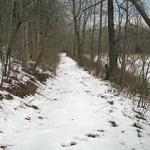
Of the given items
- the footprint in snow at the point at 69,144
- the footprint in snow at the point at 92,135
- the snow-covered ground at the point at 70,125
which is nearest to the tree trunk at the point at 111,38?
the snow-covered ground at the point at 70,125

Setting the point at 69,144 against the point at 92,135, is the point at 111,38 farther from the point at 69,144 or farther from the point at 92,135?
the point at 69,144

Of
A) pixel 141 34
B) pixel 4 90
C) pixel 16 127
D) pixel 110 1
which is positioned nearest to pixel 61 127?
pixel 16 127

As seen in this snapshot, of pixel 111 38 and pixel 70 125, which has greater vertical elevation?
pixel 111 38

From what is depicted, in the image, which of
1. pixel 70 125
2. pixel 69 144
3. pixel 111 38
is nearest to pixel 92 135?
pixel 70 125

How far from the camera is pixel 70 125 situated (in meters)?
7.16

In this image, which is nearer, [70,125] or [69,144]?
[69,144]

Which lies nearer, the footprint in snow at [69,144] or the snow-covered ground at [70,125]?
the footprint in snow at [69,144]

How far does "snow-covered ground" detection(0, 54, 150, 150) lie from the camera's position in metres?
5.99

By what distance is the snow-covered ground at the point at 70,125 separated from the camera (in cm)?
599

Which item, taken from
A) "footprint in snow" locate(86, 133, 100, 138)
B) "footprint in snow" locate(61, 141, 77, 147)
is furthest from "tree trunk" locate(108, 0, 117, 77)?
"footprint in snow" locate(61, 141, 77, 147)

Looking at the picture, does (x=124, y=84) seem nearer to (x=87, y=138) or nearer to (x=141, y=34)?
(x=141, y=34)

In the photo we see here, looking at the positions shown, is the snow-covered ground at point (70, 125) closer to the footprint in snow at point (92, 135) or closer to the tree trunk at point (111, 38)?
the footprint in snow at point (92, 135)

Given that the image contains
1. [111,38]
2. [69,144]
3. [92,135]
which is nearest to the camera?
[69,144]

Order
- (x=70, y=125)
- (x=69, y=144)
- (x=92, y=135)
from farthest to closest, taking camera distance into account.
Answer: (x=70, y=125)
(x=92, y=135)
(x=69, y=144)
